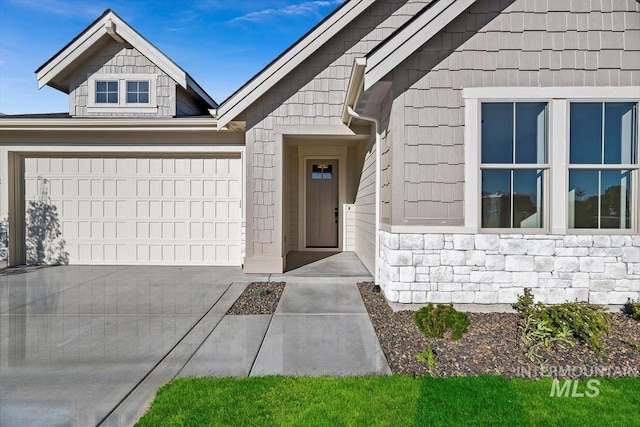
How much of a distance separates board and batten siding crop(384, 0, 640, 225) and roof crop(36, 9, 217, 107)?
676 centimetres

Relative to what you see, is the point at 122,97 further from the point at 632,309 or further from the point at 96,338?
the point at 632,309

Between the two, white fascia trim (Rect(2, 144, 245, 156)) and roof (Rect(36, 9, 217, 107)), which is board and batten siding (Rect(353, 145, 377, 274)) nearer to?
white fascia trim (Rect(2, 144, 245, 156))

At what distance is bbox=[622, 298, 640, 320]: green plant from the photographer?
4.11m

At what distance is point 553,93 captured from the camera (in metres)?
4.46

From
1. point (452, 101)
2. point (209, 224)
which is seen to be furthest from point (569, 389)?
point (209, 224)

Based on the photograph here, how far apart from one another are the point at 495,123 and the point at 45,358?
5.95m

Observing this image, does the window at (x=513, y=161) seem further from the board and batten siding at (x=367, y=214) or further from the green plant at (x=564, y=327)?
the board and batten siding at (x=367, y=214)

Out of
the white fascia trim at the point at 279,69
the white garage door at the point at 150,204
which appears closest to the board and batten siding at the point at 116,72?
the white garage door at the point at 150,204

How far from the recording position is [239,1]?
10969mm

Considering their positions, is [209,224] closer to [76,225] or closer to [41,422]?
[76,225]

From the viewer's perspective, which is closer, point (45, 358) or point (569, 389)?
point (569, 389)

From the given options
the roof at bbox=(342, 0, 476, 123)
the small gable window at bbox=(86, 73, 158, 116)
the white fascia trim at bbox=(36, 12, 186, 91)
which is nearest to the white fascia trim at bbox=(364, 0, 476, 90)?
the roof at bbox=(342, 0, 476, 123)

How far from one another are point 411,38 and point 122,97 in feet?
25.4

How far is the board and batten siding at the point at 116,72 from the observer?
8609 mm
